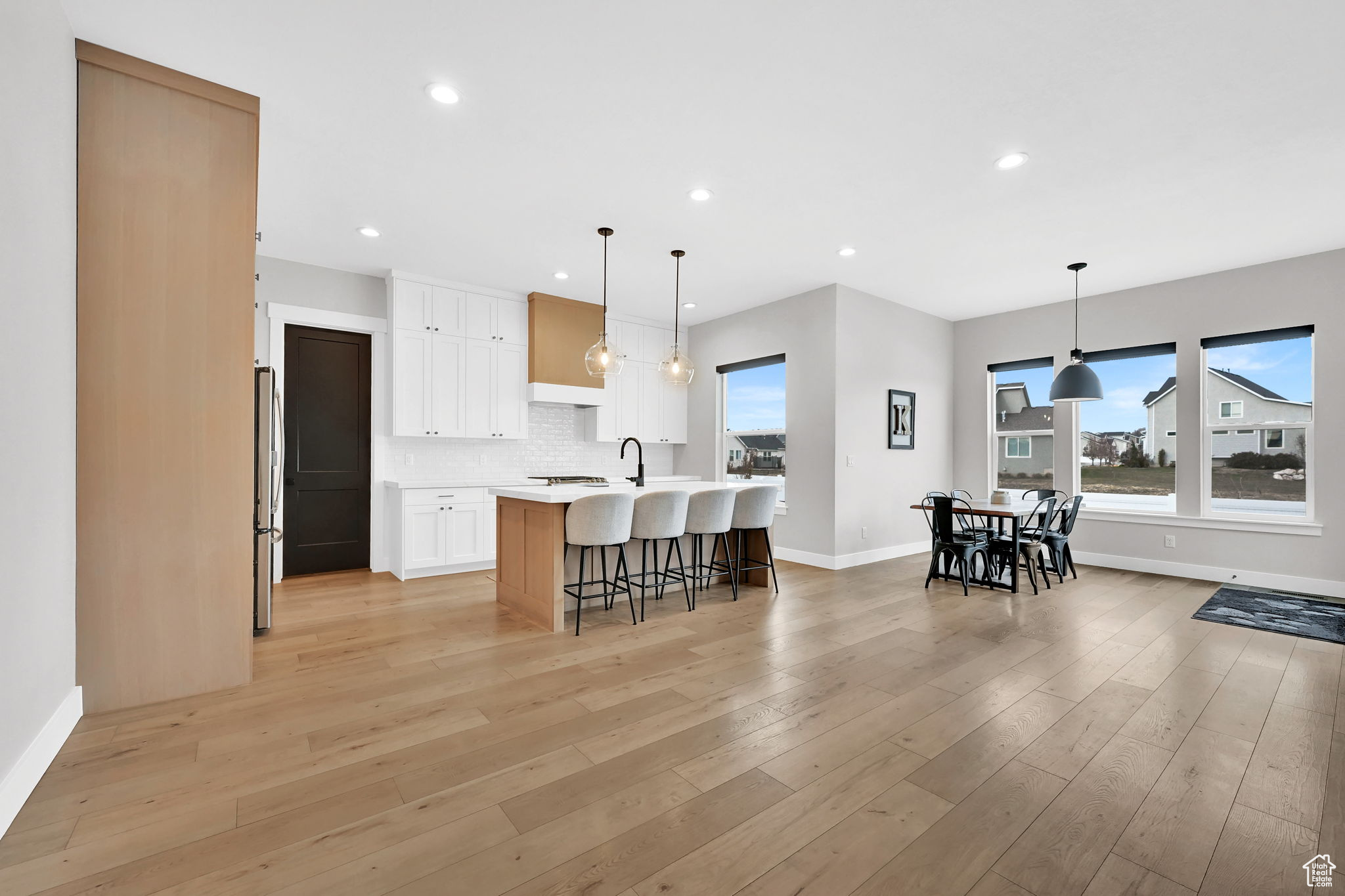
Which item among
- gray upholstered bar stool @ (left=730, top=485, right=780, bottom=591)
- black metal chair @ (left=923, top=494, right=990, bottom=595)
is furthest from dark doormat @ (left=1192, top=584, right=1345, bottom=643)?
gray upholstered bar stool @ (left=730, top=485, right=780, bottom=591)

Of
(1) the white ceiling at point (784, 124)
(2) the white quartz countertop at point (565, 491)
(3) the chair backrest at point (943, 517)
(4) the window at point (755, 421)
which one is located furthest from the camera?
(4) the window at point (755, 421)

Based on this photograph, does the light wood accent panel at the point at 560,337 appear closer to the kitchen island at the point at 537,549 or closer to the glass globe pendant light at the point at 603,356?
the glass globe pendant light at the point at 603,356

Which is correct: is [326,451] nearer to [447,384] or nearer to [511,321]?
[447,384]

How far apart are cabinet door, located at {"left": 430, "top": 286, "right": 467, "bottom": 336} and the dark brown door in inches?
27.8

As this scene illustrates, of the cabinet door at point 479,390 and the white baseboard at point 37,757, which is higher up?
the cabinet door at point 479,390

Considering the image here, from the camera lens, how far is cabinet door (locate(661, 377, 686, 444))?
292 inches

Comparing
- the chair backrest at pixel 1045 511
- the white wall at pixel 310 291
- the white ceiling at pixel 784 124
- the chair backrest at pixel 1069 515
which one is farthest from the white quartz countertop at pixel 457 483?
the chair backrest at pixel 1069 515

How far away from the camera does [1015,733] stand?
2.39 metres

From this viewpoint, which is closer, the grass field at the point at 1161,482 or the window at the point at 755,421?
the grass field at the point at 1161,482

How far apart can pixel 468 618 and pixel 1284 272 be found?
7.07 metres

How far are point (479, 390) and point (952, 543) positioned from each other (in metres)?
4.55

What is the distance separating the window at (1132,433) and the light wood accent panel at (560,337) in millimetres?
5122

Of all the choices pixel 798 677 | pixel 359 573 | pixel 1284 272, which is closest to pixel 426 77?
pixel 798 677

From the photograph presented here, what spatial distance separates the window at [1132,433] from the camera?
221 inches
